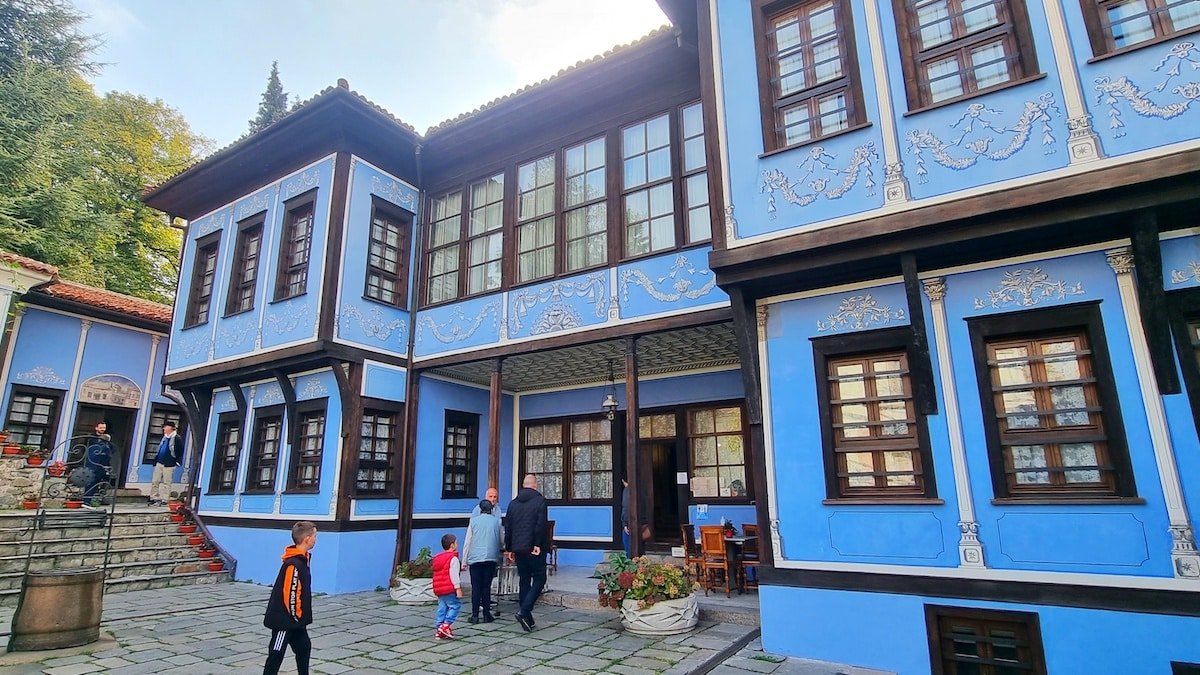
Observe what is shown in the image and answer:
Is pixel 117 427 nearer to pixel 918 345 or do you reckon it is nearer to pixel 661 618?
pixel 661 618

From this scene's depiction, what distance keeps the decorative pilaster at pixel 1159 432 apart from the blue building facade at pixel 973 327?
0.02 m

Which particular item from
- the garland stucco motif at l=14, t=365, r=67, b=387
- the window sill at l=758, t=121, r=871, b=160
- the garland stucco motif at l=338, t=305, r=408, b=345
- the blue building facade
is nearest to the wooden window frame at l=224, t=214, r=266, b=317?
the garland stucco motif at l=338, t=305, r=408, b=345

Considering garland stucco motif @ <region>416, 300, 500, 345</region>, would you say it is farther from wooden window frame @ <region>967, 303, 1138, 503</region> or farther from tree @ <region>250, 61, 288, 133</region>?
tree @ <region>250, 61, 288, 133</region>

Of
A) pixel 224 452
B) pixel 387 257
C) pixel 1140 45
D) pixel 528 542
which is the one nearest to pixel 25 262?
pixel 224 452

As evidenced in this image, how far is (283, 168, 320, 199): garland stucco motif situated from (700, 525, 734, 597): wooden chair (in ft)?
26.8

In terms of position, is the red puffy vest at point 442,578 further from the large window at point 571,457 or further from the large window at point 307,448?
the large window at point 571,457

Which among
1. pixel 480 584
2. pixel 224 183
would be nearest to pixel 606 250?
pixel 480 584

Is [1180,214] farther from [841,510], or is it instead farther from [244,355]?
[244,355]

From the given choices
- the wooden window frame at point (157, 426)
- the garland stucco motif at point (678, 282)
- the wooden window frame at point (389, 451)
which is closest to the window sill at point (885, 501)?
the garland stucco motif at point (678, 282)

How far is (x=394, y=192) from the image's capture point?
1069 cm

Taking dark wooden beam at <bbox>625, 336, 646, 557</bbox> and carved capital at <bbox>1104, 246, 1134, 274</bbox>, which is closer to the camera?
carved capital at <bbox>1104, 246, 1134, 274</bbox>

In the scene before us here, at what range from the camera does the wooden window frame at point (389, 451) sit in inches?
376

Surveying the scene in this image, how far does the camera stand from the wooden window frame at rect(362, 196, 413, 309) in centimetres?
1016

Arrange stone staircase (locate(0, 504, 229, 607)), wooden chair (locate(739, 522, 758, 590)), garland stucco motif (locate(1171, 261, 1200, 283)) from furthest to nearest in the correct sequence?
1. stone staircase (locate(0, 504, 229, 607))
2. wooden chair (locate(739, 522, 758, 590))
3. garland stucco motif (locate(1171, 261, 1200, 283))
